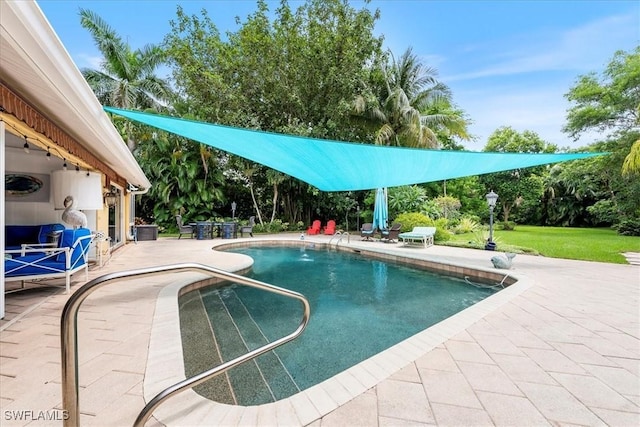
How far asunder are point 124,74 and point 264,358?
62.1 ft

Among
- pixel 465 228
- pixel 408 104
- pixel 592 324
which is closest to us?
pixel 592 324

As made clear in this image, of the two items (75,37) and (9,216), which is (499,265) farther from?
(75,37)

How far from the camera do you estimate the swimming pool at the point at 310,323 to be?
Result: 8.46ft

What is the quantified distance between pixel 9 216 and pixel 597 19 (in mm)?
16279

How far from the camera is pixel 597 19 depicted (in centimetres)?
902

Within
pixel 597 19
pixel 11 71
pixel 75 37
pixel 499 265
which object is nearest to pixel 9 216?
pixel 11 71

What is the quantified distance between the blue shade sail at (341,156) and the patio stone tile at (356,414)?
12.2 feet

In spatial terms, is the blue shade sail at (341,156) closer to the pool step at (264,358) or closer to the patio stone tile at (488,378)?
the pool step at (264,358)

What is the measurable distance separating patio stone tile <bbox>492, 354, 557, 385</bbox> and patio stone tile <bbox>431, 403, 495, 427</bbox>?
61 centimetres

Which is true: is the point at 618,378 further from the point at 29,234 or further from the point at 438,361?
the point at 29,234

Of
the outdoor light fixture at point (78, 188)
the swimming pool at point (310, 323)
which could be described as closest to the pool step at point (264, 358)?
the swimming pool at point (310, 323)

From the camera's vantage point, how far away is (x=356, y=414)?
1.68 meters

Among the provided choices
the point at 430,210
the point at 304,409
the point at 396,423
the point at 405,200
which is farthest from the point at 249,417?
the point at 430,210

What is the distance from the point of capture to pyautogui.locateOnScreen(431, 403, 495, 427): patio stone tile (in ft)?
5.33
